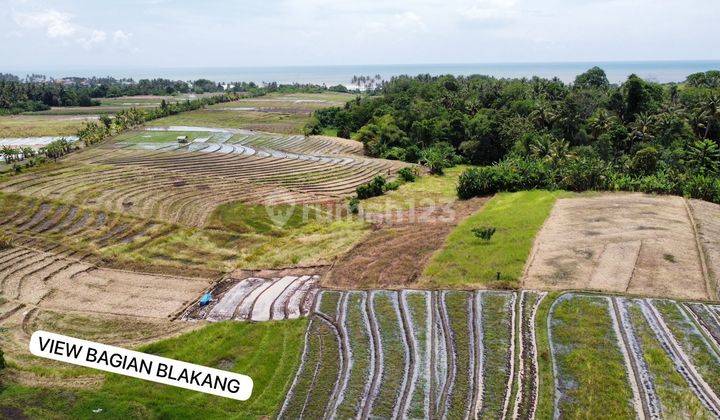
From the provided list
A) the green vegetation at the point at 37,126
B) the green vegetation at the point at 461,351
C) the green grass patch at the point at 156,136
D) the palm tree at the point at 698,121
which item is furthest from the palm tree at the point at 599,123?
the green vegetation at the point at 37,126

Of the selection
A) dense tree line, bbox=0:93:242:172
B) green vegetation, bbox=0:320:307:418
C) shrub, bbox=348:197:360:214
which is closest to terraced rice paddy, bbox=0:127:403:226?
dense tree line, bbox=0:93:242:172

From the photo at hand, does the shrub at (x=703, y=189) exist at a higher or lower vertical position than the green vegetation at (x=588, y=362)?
higher

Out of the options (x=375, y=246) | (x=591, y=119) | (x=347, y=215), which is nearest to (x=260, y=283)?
(x=375, y=246)

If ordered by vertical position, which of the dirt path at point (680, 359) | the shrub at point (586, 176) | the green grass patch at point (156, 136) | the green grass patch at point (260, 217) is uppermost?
the green grass patch at point (156, 136)

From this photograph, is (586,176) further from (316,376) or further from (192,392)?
(192,392)

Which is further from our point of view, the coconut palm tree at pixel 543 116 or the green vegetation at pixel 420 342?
the coconut palm tree at pixel 543 116

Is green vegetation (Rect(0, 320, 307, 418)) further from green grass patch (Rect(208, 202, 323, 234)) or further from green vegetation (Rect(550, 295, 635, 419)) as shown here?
green grass patch (Rect(208, 202, 323, 234))

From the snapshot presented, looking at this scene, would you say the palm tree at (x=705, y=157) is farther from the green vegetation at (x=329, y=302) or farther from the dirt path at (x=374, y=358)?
the green vegetation at (x=329, y=302)
